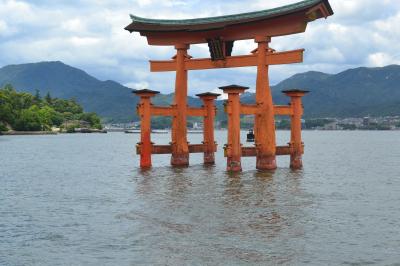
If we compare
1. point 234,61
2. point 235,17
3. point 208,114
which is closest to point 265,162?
point 234,61

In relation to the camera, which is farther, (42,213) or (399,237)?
(42,213)

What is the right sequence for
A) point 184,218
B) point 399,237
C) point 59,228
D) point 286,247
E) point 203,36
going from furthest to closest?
point 203,36 → point 184,218 → point 59,228 → point 399,237 → point 286,247

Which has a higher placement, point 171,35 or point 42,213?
point 171,35

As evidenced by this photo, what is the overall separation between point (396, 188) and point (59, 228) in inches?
791

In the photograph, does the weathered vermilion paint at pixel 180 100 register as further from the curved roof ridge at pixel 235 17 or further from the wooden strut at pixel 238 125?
the wooden strut at pixel 238 125

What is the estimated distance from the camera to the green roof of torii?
3140cm

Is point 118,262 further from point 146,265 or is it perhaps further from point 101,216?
point 101,216

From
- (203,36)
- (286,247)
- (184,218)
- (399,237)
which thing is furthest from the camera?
(203,36)

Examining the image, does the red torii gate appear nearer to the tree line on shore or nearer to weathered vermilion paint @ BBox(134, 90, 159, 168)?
weathered vermilion paint @ BBox(134, 90, 159, 168)

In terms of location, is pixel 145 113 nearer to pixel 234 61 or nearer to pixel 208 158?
pixel 234 61

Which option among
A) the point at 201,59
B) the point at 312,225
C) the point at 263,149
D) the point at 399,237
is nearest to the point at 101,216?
the point at 312,225

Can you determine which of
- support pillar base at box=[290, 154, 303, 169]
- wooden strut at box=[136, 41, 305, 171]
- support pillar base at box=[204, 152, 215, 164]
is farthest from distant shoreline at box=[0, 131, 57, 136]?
support pillar base at box=[290, 154, 303, 169]

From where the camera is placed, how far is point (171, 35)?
37656 millimetres

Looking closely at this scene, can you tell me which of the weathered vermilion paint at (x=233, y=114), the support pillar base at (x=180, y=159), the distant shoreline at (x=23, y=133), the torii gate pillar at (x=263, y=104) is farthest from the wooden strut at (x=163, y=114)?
the distant shoreline at (x=23, y=133)
